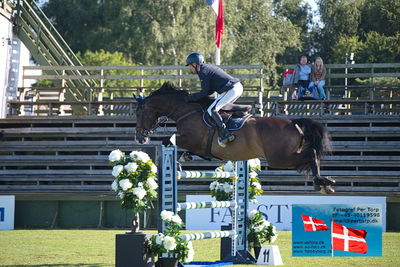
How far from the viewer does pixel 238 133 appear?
37.3 ft

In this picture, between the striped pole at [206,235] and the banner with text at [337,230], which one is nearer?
the striped pole at [206,235]

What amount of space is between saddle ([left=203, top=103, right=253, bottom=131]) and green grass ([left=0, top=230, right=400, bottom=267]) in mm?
2119

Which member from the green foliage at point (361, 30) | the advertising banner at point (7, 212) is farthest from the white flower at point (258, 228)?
the green foliage at point (361, 30)

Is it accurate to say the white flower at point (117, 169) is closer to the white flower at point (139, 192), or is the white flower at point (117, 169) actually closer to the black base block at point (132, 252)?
the white flower at point (139, 192)

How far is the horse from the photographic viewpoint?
11.1m

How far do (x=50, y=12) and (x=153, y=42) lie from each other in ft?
33.8

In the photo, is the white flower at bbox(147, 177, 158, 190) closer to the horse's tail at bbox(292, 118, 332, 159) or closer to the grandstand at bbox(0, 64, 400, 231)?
the horse's tail at bbox(292, 118, 332, 159)

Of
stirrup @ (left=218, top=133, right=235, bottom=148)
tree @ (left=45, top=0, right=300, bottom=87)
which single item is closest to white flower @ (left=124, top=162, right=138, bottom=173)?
stirrup @ (left=218, top=133, right=235, bottom=148)

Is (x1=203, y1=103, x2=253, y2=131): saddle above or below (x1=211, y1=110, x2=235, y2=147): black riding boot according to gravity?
above

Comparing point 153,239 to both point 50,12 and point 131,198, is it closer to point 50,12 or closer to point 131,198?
point 131,198

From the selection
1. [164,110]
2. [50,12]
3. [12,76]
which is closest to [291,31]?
[50,12]

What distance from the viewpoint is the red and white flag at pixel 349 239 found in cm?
1097

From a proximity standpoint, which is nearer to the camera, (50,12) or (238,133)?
(238,133)

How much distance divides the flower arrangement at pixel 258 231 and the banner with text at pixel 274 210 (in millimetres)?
5836
